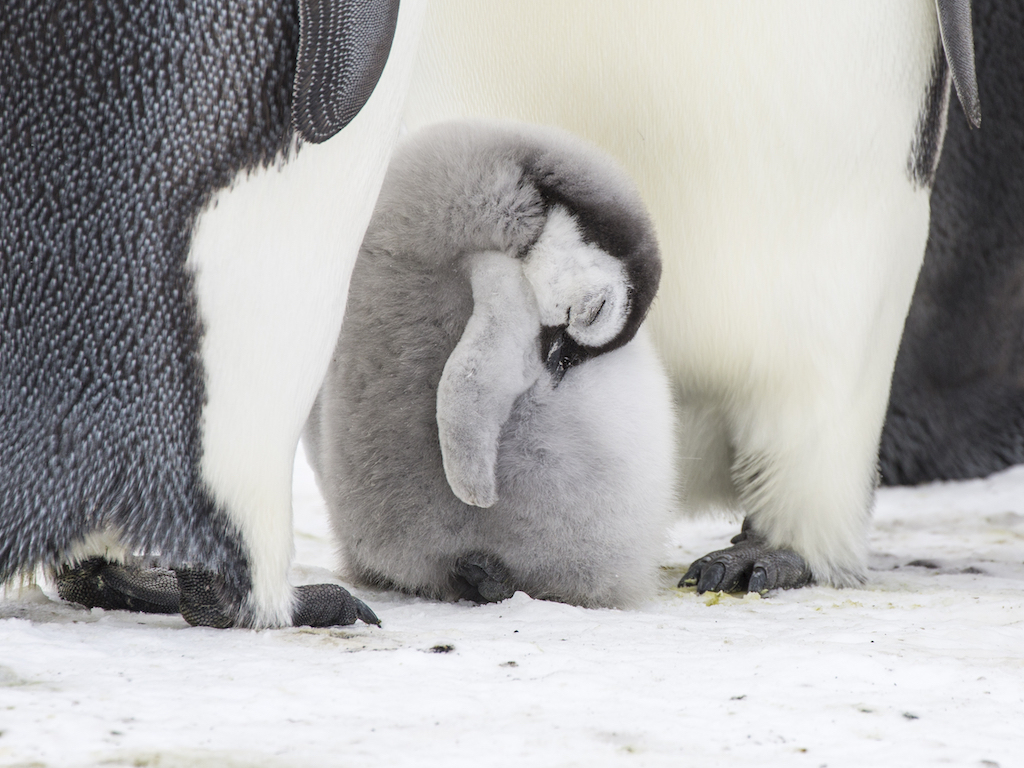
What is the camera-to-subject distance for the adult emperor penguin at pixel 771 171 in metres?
1.30

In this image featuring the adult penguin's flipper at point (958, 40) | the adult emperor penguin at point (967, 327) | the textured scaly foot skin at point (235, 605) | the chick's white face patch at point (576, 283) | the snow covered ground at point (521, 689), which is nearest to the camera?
the snow covered ground at point (521, 689)

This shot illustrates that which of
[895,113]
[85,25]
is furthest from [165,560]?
[895,113]

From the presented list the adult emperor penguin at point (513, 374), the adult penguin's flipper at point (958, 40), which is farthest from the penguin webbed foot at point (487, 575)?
the adult penguin's flipper at point (958, 40)

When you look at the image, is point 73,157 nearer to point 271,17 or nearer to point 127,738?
point 271,17

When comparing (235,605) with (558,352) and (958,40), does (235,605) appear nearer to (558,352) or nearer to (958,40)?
(558,352)

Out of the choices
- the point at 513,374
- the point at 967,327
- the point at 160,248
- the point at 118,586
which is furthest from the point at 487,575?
the point at 967,327

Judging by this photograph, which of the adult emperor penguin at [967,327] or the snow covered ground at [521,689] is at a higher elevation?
the adult emperor penguin at [967,327]

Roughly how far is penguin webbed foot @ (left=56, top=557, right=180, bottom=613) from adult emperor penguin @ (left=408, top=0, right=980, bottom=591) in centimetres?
60

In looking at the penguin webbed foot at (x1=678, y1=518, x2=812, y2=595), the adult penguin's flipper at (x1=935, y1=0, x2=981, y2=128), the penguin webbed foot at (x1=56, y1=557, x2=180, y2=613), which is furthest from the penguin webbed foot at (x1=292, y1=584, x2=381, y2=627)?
the adult penguin's flipper at (x1=935, y1=0, x2=981, y2=128)

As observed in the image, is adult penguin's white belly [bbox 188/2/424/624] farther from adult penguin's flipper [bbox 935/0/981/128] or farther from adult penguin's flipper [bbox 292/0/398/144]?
adult penguin's flipper [bbox 935/0/981/128]

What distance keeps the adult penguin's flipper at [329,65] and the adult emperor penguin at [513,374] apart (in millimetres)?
288

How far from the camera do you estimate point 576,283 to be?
1103 mm

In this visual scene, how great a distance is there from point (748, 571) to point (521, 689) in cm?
66

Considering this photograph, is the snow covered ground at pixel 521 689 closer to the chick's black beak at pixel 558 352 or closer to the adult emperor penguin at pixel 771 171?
the chick's black beak at pixel 558 352
